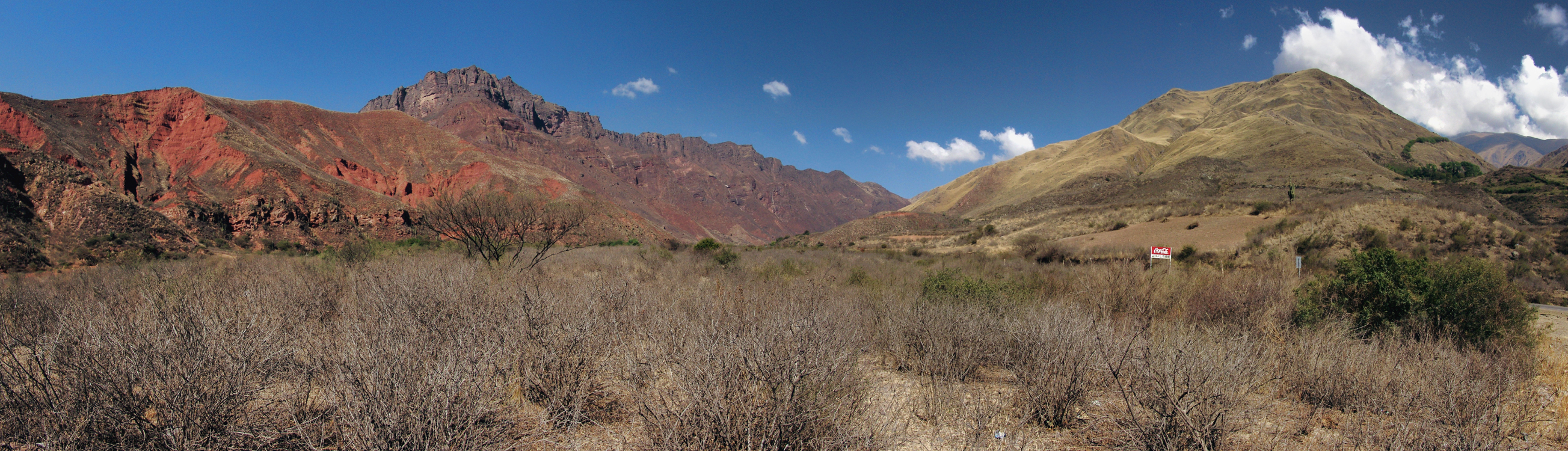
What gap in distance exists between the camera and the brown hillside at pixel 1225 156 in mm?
50469

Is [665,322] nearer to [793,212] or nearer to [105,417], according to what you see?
[105,417]

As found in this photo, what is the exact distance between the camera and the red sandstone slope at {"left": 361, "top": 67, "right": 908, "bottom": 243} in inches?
4385

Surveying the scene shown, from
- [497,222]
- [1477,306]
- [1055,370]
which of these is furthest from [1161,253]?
[497,222]

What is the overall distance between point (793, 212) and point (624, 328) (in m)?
184

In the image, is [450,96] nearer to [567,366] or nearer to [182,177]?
[182,177]

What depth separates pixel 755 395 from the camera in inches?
142

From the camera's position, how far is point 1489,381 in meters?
4.92

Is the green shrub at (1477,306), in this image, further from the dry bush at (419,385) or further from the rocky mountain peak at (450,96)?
the rocky mountain peak at (450,96)

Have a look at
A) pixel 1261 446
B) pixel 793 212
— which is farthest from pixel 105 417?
pixel 793 212

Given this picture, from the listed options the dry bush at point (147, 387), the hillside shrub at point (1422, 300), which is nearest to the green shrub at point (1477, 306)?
the hillside shrub at point (1422, 300)

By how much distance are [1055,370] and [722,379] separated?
11.6 ft

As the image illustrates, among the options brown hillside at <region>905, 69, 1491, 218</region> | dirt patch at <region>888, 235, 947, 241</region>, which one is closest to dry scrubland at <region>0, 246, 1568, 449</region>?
dirt patch at <region>888, 235, 947, 241</region>

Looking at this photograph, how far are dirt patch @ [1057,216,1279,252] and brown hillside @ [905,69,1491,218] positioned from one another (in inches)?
404

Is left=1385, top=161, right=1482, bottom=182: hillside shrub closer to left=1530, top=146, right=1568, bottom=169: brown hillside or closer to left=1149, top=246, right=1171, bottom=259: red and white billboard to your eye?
left=1530, top=146, right=1568, bottom=169: brown hillside
